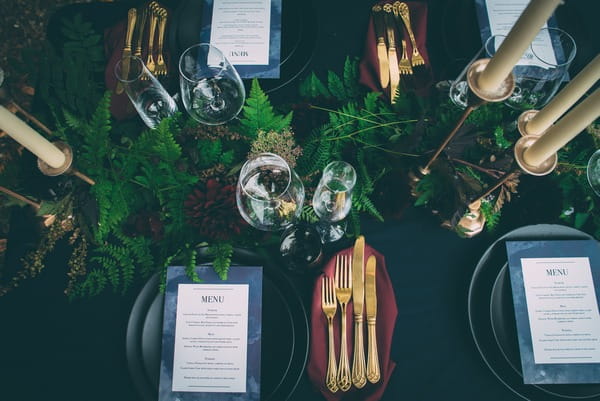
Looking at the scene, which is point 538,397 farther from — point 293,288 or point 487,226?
point 293,288

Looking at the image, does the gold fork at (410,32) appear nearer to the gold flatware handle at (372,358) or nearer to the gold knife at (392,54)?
the gold knife at (392,54)

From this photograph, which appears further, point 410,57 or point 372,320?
point 410,57

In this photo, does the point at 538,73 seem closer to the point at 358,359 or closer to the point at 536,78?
the point at 536,78

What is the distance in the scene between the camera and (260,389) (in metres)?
0.87

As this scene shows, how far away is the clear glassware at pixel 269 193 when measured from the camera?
2.50 ft

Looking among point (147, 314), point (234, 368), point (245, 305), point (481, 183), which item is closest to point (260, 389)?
point (234, 368)

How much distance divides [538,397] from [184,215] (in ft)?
2.83

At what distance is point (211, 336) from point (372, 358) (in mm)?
361

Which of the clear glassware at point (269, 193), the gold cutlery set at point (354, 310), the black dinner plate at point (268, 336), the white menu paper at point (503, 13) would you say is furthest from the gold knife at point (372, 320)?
the white menu paper at point (503, 13)

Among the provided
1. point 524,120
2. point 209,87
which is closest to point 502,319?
point 524,120

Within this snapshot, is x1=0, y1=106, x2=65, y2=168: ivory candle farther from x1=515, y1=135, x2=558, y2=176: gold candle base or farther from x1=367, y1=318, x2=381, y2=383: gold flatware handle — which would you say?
x1=515, y1=135, x2=558, y2=176: gold candle base

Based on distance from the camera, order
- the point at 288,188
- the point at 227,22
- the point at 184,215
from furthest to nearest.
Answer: the point at 227,22 → the point at 184,215 → the point at 288,188

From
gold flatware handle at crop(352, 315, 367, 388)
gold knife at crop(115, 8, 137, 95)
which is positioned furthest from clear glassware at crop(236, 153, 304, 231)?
gold knife at crop(115, 8, 137, 95)

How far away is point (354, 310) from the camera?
2.91 ft
